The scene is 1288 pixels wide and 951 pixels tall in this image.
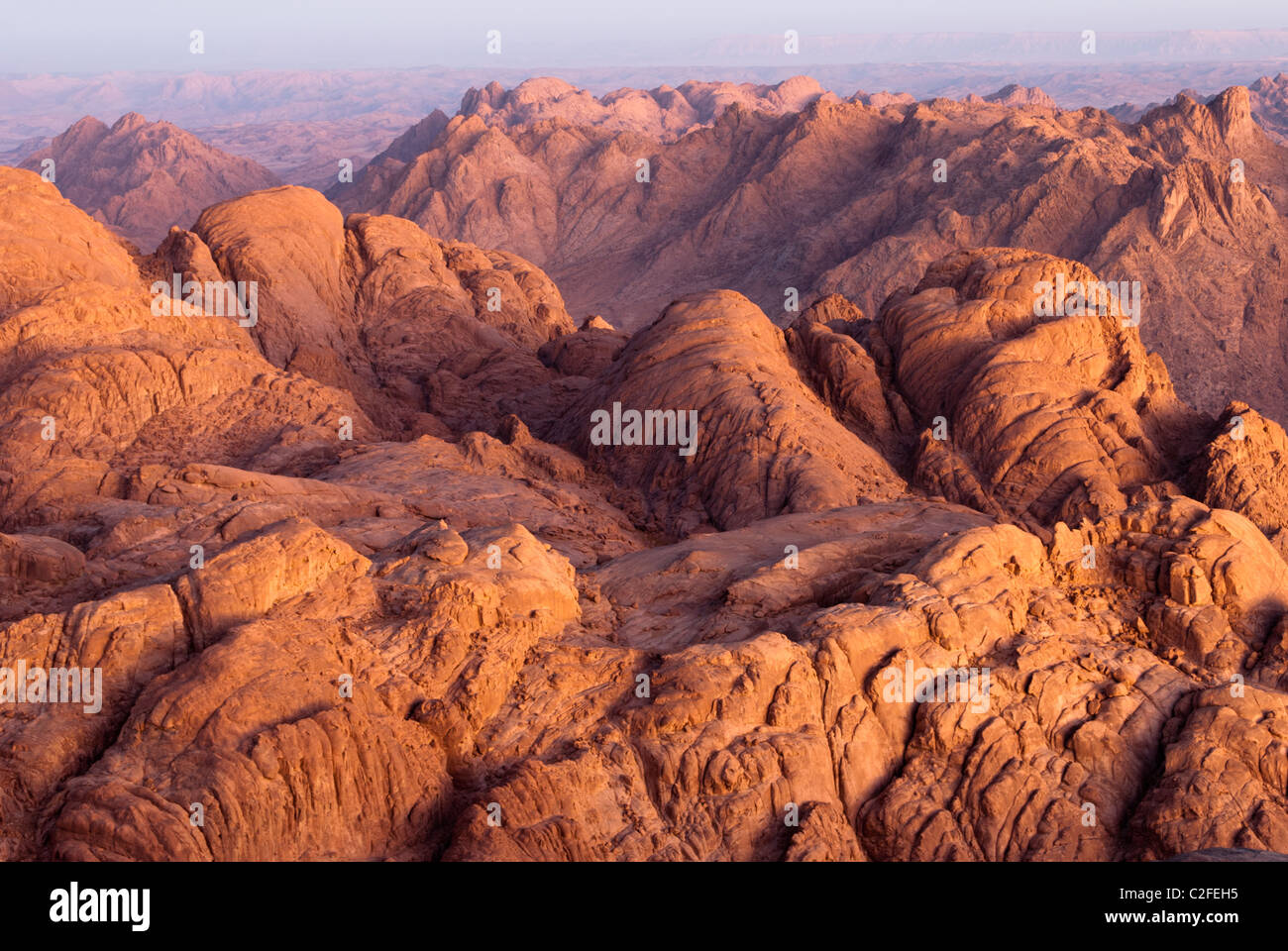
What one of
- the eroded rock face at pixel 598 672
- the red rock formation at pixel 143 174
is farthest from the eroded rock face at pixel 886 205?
the eroded rock face at pixel 598 672
